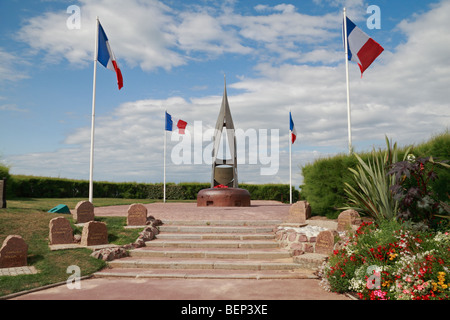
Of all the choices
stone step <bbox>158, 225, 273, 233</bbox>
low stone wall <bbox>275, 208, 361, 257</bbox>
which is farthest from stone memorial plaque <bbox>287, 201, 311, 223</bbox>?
stone step <bbox>158, 225, 273, 233</bbox>

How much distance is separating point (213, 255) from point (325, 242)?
2.60m

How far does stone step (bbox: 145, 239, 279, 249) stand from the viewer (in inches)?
327

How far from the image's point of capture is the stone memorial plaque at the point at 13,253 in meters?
6.78

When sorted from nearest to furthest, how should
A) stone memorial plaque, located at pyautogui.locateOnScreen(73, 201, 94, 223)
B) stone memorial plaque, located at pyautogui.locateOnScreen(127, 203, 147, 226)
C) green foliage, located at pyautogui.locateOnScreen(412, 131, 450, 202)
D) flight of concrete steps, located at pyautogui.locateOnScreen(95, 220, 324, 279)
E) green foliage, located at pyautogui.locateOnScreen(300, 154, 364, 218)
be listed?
1. flight of concrete steps, located at pyautogui.locateOnScreen(95, 220, 324, 279)
2. green foliage, located at pyautogui.locateOnScreen(412, 131, 450, 202)
3. stone memorial plaque, located at pyautogui.locateOnScreen(73, 201, 94, 223)
4. stone memorial plaque, located at pyautogui.locateOnScreen(127, 203, 147, 226)
5. green foliage, located at pyautogui.locateOnScreen(300, 154, 364, 218)

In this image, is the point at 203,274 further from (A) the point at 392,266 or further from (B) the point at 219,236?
(A) the point at 392,266

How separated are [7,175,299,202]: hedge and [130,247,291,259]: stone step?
47.3ft

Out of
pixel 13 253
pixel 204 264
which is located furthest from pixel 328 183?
pixel 13 253

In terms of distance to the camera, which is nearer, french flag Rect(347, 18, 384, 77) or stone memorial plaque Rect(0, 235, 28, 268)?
stone memorial plaque Rect(0, 235, 28, 268)

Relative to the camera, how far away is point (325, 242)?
727 centimetres

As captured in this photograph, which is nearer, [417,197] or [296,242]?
[417,197]

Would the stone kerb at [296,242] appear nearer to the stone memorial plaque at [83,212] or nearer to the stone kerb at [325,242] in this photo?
the stone kerb at [325,242]

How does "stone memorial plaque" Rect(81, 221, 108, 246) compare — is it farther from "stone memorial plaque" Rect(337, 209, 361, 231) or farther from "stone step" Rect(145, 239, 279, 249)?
"stone memorial plaque" Rect(337, 209, 361, 231)
